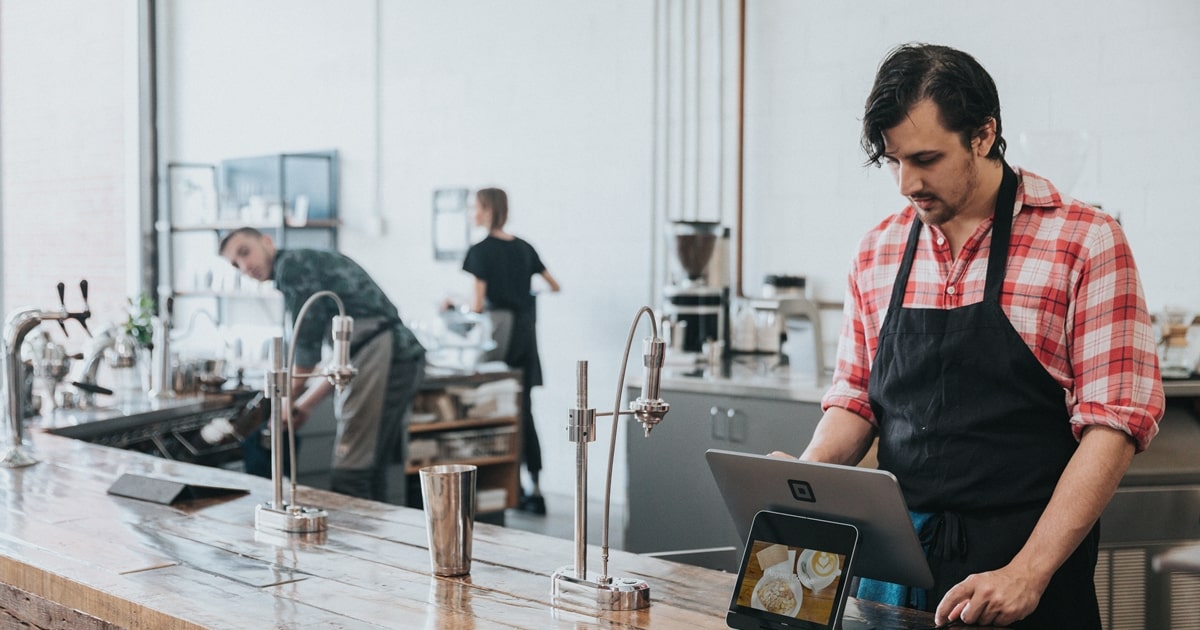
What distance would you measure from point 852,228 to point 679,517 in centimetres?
181

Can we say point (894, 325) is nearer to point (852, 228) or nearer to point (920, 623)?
point (920, 623)

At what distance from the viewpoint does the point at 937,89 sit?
1846mm

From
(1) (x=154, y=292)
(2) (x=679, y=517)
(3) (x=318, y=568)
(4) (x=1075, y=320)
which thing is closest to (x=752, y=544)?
(4) (x=1075, y=320)

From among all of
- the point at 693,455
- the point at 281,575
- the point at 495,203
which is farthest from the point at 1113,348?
the point at 495,203

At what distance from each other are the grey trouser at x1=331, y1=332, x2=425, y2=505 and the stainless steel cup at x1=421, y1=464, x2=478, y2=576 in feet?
7.96

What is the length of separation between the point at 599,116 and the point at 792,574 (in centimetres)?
513

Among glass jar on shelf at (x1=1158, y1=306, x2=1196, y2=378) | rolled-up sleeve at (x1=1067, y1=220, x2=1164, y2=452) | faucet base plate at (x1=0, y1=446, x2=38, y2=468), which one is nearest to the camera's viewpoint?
rolled-up sleeve at (x1=1067, y1=220, x2=1164, y2=452)

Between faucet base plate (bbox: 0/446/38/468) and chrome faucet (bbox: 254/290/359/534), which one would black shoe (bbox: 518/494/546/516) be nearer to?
faucet base plate (bbox: 0/446/38/468)

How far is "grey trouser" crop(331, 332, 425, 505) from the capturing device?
4344 millimetres

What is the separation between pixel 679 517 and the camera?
165 inches

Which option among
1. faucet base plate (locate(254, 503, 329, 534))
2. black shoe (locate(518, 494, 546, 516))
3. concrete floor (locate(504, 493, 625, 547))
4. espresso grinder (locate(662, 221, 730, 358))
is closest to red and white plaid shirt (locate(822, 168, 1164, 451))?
faucet base plate (locate(254, 503, 329, 534))

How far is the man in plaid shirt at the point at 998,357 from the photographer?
1.81 metres

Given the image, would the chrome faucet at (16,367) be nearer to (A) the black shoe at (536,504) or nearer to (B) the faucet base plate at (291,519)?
(B) the faucet base plate at (291,519)

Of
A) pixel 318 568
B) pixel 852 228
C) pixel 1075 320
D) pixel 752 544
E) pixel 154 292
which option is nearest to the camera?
pixel 752 544
